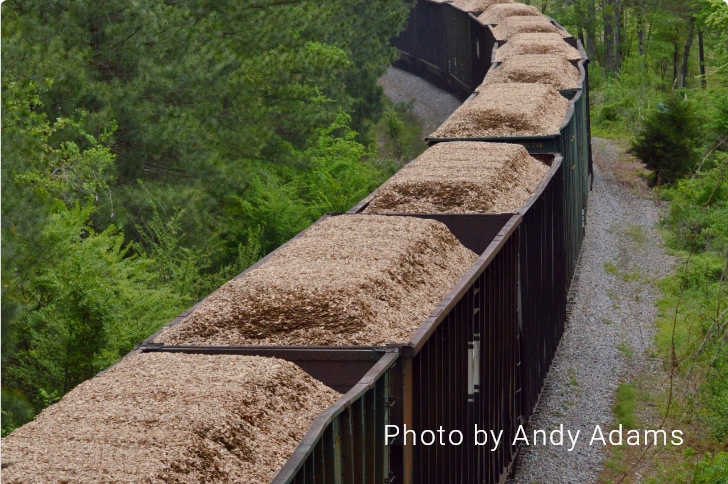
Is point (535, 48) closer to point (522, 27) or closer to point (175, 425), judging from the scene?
point (522, 27)

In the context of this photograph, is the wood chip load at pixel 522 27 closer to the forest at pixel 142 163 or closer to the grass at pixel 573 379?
the forest at pixel 142 163

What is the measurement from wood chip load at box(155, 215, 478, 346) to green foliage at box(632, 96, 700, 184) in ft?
53.3

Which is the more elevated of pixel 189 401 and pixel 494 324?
pixel 189 401

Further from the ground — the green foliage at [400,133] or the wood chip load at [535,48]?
the wood chip load at [535,48]

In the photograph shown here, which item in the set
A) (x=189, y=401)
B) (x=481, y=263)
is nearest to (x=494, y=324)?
(x=481, y=263)

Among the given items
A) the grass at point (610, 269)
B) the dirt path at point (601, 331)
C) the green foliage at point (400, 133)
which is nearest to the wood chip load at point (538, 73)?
the dirt path at point (601, 331)

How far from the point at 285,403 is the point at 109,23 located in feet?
38.7

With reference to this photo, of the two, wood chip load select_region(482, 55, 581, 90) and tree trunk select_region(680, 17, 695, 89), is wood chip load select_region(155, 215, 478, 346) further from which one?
tree trunk select_region(680, 17, 695, 89)

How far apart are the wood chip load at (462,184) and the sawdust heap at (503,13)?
17121mm

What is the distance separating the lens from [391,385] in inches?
208

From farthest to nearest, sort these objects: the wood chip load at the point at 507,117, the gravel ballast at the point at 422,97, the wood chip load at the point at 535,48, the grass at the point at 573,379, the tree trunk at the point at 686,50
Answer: the tree trunk at the point at 686,50, the gravel ballast at the point at 422,97, the wood chip load at the point at 535,48, the wood chip load at the point at 507,117, the grass at the point at 573,379

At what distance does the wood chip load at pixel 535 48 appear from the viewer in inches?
799

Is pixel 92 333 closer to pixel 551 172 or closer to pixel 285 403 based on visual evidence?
pixel 551 172

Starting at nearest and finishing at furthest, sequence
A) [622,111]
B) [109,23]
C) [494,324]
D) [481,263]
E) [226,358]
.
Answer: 1. [226,358]
2. [481,263]
3. [494,324]
4. [109,23]
5. [622,111]
